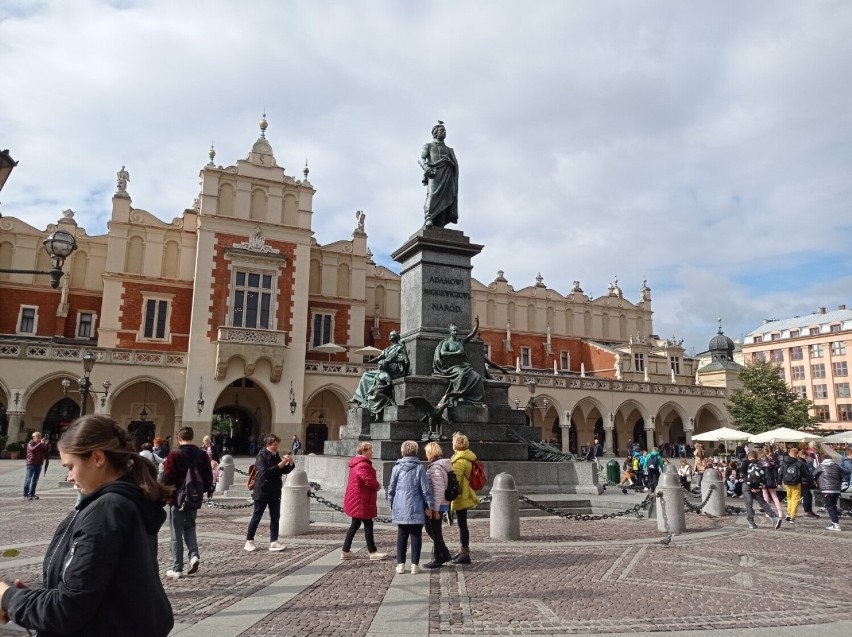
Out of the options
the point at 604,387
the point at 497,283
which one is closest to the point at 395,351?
the point at 604,387

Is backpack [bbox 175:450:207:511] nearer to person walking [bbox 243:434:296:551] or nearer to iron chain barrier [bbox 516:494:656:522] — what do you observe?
person walking [bbox 243:434:296:551]

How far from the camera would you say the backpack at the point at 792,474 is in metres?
11.5

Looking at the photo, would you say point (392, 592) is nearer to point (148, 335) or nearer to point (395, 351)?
point (395, 351)

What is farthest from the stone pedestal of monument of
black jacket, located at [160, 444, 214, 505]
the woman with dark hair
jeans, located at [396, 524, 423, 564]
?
the woman with dark hair

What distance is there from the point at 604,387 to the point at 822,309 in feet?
141

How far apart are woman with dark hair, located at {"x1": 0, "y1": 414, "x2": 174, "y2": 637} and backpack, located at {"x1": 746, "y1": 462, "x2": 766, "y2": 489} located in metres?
11.0

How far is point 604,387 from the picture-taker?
39.2 metres

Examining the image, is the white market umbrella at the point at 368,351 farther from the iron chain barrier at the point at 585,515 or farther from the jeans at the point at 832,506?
the jeans at the point at 832,506

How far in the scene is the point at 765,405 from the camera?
1475 inches

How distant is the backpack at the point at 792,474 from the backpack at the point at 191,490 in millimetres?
10011

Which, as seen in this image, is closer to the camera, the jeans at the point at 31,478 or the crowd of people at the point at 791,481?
the crowd of people at the point at 791,481

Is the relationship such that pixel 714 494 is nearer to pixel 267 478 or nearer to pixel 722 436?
pixel 267 478

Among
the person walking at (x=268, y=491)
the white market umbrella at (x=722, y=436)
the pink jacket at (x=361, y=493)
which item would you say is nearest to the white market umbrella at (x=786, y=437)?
the white market umbrella at (x=722, y=436)

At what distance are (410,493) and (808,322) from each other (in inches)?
2887
